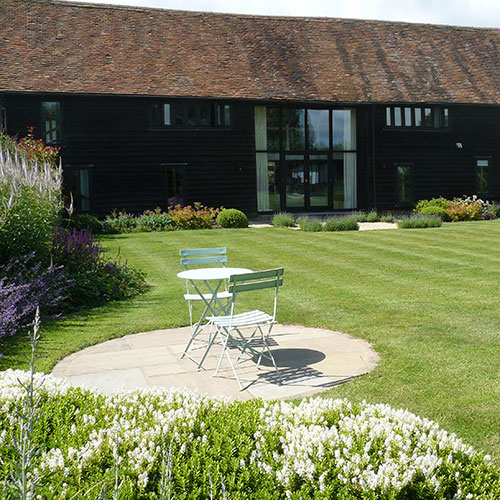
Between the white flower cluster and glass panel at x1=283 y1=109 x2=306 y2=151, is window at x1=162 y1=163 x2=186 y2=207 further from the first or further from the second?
the white flower cluster

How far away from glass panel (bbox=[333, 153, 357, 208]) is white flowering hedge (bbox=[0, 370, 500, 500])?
978 inches

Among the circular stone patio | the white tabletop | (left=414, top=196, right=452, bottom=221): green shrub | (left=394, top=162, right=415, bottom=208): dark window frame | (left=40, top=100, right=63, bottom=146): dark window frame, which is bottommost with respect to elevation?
the circular stone patio

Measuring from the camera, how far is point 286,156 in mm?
27344

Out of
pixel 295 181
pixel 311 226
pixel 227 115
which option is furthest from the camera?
pixel 295 181

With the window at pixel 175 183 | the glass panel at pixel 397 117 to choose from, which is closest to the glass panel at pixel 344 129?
the glass panel at pixel 397 117

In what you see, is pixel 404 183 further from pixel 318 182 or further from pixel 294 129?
pixel 294 129

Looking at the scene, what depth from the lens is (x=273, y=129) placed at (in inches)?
1059

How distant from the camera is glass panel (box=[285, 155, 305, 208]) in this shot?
90.1 feet

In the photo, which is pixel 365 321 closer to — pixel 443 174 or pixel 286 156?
pixel 286 156

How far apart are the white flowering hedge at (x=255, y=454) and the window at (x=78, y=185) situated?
20.9 metres

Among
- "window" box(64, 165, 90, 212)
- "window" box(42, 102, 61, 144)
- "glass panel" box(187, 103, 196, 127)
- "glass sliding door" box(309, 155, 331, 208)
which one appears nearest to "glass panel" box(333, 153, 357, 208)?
"glass sliding door" box(309, 155, 331, 208)

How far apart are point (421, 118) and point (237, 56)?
9007 millimetres

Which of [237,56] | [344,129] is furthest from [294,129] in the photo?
[237,56]

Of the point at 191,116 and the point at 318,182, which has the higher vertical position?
the point at 191,116
